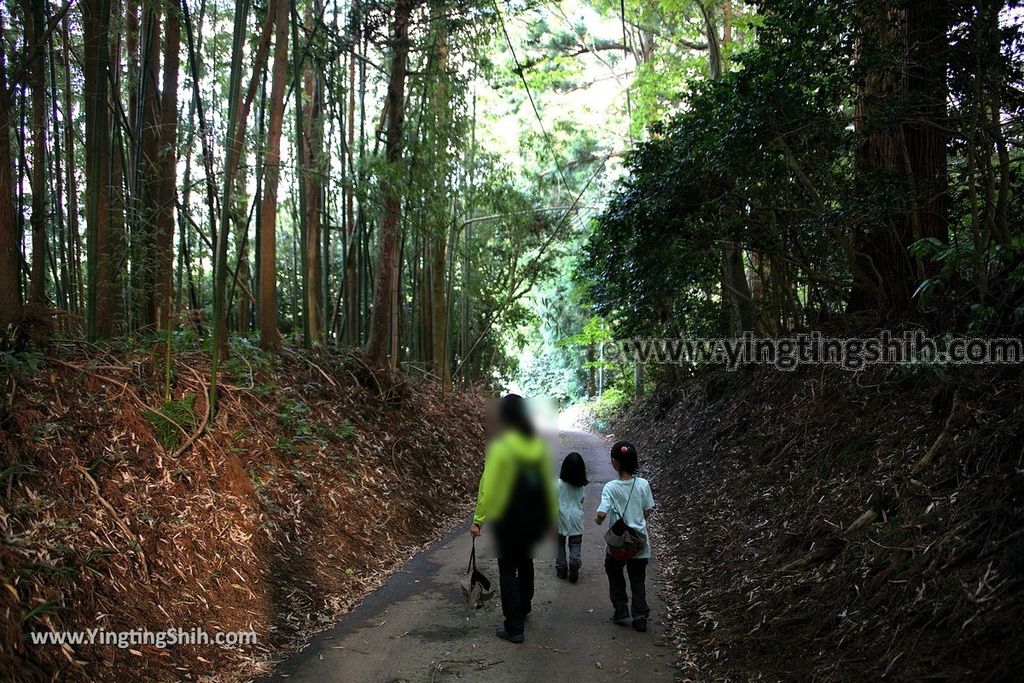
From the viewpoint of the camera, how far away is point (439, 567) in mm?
6176

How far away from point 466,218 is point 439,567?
8125 mm

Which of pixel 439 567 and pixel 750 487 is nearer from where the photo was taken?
pixel 439 567

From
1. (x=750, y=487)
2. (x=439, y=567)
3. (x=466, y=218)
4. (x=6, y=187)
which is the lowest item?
(x=439, y=567)

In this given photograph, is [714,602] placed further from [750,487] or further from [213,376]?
[213,376]

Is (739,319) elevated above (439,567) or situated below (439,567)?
above

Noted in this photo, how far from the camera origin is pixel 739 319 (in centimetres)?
1174

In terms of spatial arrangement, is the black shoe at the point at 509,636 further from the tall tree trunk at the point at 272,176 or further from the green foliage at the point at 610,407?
the green foliage at the point at 610,407

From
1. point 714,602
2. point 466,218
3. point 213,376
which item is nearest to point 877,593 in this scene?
point 714,602

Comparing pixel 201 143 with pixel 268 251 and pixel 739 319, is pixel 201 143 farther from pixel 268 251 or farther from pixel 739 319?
pixel 739 319

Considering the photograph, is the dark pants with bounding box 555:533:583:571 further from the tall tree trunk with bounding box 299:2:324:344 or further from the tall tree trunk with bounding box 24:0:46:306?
the tall tree trunk with bounding box 299:2:324:344

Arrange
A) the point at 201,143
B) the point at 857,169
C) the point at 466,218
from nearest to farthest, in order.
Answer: the point at 201,143, the point at 857,169, the point at 466,218

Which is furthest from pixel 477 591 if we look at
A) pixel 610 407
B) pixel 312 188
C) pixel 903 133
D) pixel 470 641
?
pixel 610 407

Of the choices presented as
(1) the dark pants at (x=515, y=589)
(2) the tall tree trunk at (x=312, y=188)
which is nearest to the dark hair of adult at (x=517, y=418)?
(1) the dark pants at (x=515, y=589)

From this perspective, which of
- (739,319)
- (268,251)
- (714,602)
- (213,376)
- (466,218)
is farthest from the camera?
(466,218)
